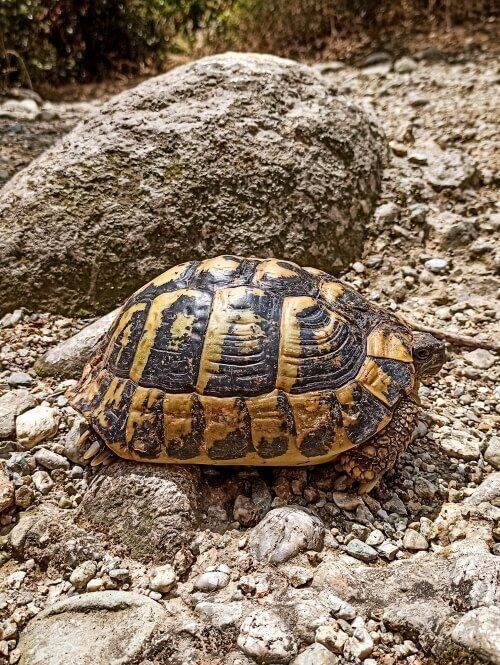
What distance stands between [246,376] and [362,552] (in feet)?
3.20

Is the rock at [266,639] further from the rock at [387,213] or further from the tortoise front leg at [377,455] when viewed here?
the rock at [387,213]

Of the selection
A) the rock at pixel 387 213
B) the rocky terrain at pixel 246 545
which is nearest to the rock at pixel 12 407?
the rocky terrain at pixel 246 545

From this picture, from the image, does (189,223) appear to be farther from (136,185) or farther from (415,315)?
(415,315)

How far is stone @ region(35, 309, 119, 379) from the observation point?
12.2 feet

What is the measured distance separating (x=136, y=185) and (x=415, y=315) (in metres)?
2.22

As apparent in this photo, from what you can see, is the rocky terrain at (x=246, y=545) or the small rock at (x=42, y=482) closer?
the rocky terrain at (x=246, y=545)

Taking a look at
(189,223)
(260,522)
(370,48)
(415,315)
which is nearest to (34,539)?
(260,522)

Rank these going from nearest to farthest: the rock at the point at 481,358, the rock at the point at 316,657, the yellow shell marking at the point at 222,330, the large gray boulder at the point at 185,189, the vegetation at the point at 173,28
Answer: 1. the rock at the point at 316,657
2. the yellow shell marking at the point at 222,330
3. the rock at the point at 481,358
4. the large gray boulder at the point at 185,189
5. the vegetation at the point at 173,28

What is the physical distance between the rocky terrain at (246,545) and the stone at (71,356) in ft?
0.05

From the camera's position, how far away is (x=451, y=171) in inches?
203

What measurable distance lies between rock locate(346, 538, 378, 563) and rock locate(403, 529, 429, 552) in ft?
0.55

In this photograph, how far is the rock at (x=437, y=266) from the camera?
15.0 ft

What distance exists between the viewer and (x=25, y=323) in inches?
160

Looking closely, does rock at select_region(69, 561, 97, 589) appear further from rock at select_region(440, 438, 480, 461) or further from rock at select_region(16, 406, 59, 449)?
rock at select_region(440, 438, 480, 461)
